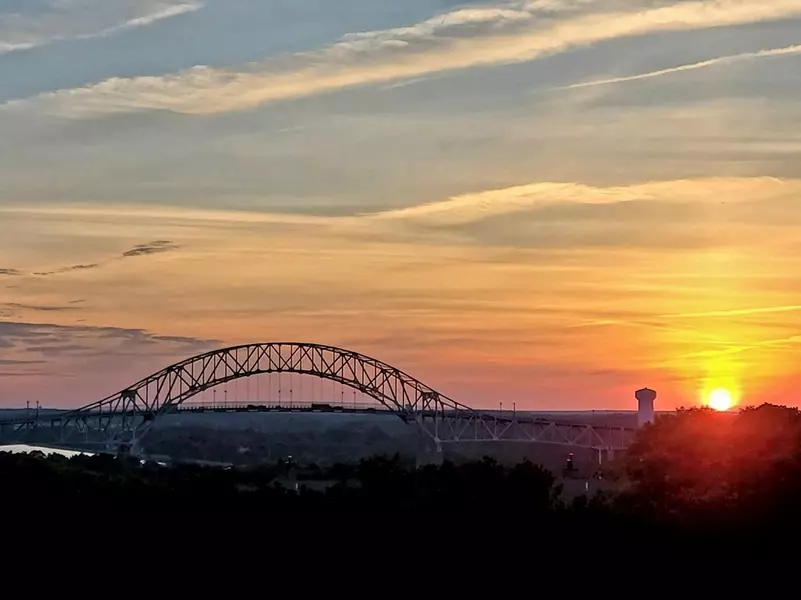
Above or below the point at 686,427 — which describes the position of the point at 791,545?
below

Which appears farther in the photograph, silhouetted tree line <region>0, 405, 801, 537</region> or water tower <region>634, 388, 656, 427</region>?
water tower <region>634, 388, 656, 427</region>

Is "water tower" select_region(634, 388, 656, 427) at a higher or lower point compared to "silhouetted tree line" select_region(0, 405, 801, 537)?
higher

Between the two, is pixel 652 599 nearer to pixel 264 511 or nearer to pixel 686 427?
pixel 264 511

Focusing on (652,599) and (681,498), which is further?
(681,498)

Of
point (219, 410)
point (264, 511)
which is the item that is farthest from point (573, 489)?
point (219, 410)

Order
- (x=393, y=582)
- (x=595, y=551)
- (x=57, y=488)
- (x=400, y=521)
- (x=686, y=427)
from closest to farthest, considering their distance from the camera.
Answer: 1. (x=393, y=582)
2. (x=595, y=551)
3. (x=400, y=521)
4. (x=57, y=488)
5. (x=686, y=427)

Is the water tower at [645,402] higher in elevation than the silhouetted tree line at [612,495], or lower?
higher

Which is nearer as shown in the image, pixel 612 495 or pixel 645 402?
pixel 612 495

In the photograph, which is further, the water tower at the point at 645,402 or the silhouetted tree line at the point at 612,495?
the water tower at the point at 645,402

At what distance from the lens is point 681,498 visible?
69.0m

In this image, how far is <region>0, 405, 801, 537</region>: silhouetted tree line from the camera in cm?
5962

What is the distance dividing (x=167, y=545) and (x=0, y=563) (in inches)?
257

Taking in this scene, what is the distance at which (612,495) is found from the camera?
82375 millimetres

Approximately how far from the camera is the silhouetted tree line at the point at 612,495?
59625 mm
